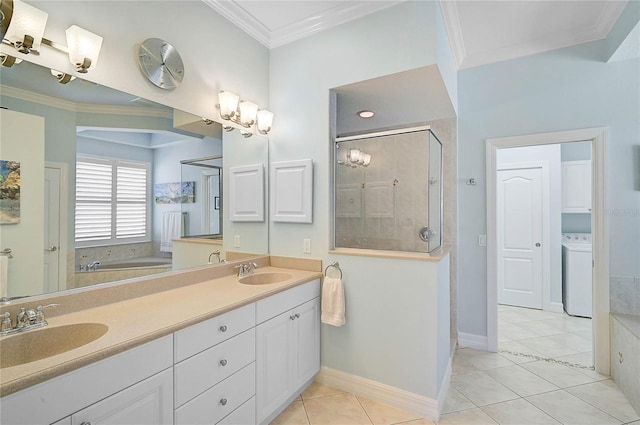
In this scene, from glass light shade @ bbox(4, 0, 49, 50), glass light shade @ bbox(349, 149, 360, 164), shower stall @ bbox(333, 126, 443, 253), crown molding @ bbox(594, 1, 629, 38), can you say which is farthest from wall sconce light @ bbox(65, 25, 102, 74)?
crown molding @ bbox(594, 1, 629, 38)

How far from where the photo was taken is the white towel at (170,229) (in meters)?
1.89

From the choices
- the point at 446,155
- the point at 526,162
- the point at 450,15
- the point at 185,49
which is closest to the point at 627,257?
the point at 446,155

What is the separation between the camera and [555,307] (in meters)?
4.05

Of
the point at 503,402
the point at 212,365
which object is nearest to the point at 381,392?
the point at 503,402

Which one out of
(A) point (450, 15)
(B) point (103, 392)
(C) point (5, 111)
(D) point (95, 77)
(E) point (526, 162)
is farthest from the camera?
(E) point (526, 162)

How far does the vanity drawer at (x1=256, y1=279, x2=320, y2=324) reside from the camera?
1.79 meters

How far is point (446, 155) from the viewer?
124 inches

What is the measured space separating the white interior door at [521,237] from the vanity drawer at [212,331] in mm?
4042

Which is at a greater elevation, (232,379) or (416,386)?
(232,379)

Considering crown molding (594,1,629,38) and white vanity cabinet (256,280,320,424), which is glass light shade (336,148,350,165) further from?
crown molding (594,1,629,38)

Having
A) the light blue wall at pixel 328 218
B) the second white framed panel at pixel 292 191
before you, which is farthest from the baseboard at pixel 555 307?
the second white framed panel at pixel 292 191

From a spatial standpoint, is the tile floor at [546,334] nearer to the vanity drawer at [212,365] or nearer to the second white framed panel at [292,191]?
the second white framed panel at [292,191]

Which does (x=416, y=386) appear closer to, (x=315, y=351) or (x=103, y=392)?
(x=315, y=351)

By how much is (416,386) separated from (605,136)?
2565 millimetres
